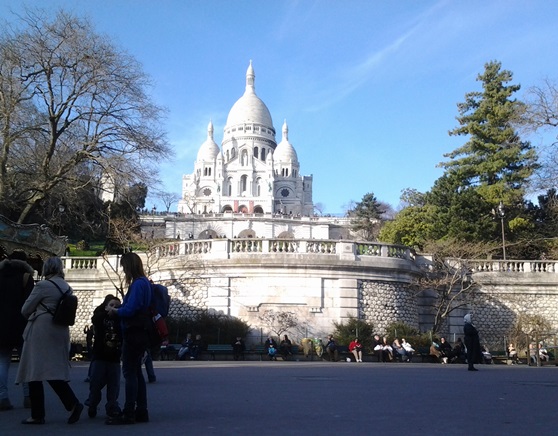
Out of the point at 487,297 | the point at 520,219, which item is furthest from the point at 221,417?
the point at 520,219

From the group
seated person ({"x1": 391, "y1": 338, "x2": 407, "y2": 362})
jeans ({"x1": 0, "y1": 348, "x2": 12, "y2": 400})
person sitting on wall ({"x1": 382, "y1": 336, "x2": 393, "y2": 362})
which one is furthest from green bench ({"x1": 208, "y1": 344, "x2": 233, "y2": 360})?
jeans ({"x1": 0, "y1": 348, "x2": 12, "y2": 400})

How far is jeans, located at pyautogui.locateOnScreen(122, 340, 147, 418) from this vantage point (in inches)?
256

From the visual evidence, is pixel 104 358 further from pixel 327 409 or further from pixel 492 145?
pixel 492 145

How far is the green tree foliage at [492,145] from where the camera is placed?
50.1 m

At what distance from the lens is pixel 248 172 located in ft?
474

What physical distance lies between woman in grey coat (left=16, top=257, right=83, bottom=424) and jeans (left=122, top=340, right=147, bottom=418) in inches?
19.9

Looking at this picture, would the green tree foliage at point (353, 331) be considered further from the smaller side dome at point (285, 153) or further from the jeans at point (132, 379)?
the smaller side dome at point (285, 153)

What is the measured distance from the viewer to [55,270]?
7.05 metres

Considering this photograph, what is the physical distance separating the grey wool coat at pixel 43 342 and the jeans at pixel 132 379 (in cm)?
65

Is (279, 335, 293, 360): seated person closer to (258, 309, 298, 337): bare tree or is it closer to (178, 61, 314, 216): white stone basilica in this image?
(258, 309, 298, 337): bare tree

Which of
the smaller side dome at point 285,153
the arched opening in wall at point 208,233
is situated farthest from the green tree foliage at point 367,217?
the smaller side dome at point 285,153

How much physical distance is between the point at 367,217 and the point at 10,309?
85.2 metres

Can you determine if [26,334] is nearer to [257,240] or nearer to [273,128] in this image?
[257,240]

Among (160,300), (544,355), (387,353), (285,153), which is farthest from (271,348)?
(285,153)
